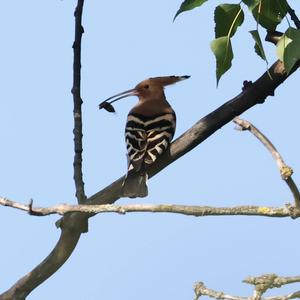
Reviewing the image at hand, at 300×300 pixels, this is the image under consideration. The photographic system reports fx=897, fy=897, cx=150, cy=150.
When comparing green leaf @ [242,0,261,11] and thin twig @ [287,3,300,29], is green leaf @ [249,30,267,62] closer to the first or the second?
green leaf @ [242,0,261,11]

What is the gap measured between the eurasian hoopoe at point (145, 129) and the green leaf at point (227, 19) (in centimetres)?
112

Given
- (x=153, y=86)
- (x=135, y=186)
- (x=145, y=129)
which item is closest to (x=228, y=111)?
(x=135, y=186)

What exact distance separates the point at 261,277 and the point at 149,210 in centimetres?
42

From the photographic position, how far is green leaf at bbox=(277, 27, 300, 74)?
282 cm

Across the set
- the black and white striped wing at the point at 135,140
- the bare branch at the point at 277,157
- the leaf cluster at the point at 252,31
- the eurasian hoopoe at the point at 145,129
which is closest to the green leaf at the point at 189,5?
the leaf cluster at the point at 252,31

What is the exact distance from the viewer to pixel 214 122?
3816 mm

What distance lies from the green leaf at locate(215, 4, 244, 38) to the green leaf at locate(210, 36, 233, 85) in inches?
2.1

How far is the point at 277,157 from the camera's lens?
9.65ft

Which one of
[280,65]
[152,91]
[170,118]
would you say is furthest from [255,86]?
[152,91]

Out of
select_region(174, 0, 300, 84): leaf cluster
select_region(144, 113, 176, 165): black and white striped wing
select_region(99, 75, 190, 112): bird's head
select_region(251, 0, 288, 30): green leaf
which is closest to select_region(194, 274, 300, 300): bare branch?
select_region(174, 0, 300, 84): leaf cluster

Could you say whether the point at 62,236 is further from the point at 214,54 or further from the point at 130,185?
the point at 214,54

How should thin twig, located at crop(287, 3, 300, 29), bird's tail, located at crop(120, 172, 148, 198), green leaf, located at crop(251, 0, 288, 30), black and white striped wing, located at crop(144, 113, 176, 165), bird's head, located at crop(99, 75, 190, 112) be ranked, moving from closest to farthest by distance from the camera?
green leaf, located at crop(251, 0, 288, 30), thin twig, located at crop(287, 3, 300, 29), bird's tail, located at crop(120, 172, 148, 198), black and white striped wing, located at crop(144, 113, 176, 165), bird's head, located at crop(99, 75, 190, 112)

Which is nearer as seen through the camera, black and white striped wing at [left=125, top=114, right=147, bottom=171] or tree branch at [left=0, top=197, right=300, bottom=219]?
tree branch at [left=0, top=197, right=300, bottom=219]

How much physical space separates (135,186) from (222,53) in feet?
4.80
